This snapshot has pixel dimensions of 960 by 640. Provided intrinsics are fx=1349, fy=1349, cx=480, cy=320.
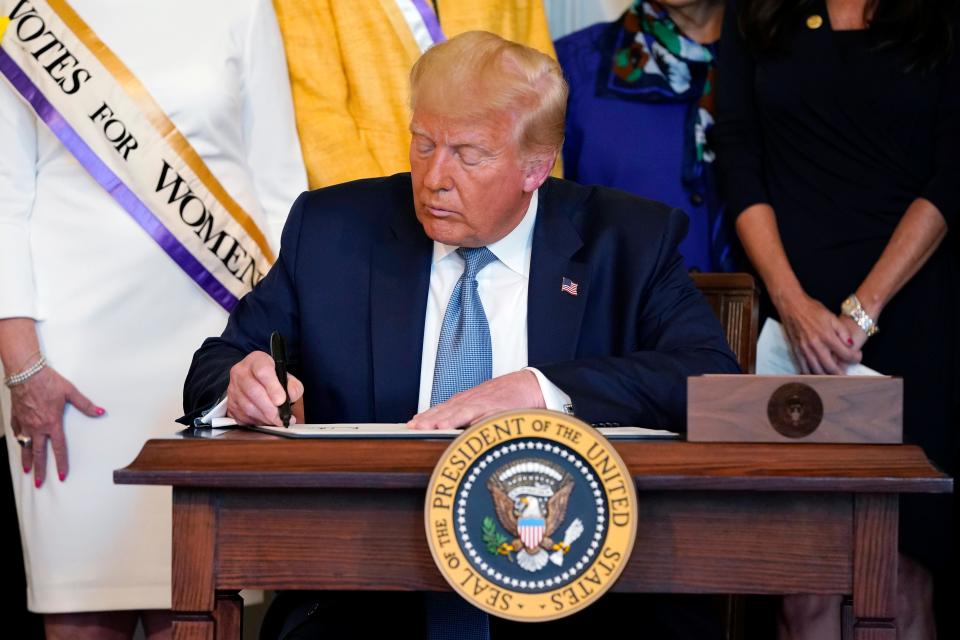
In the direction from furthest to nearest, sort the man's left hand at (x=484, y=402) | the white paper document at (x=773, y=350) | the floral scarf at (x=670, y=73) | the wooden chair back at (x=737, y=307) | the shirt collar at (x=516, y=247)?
the floral scarf at (x=670, y=73) → the white paper document at (x=773, y=350) → the wooden chair back at (x=737, y=307) → the shirt collar at (x=516, y=247) → the man's left hand at (x=484, y=402)

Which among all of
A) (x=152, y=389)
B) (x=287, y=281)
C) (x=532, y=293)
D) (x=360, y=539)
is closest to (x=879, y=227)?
(x=532, y=293)

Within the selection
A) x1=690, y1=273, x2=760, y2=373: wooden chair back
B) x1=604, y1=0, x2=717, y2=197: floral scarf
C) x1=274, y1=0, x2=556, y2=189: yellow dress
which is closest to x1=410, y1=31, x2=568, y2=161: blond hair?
x1=690, y1=273, x2=760, y2=373: wooden chair back

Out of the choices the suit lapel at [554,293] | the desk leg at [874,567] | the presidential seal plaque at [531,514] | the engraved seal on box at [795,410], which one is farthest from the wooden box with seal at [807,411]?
the suit lapel at [554,293]

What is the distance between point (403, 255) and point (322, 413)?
0.30 meters

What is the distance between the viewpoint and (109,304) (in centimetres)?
265

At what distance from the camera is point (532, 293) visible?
221 cm

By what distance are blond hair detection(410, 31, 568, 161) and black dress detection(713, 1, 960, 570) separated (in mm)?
966

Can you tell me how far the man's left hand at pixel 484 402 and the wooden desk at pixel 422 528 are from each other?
199 mm

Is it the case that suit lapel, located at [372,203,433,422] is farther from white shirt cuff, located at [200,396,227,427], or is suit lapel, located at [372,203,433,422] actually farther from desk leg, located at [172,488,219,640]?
desk leg, located at [172,488,219,640]

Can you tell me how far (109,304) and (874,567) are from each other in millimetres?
1657

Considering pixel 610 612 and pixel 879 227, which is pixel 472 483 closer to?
pixel 610 612

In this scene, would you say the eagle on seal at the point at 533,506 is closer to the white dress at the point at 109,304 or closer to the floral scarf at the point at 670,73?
the white dress at the point at 109,304

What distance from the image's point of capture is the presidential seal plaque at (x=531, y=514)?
144 centimetres

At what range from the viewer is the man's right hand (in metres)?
1.87
